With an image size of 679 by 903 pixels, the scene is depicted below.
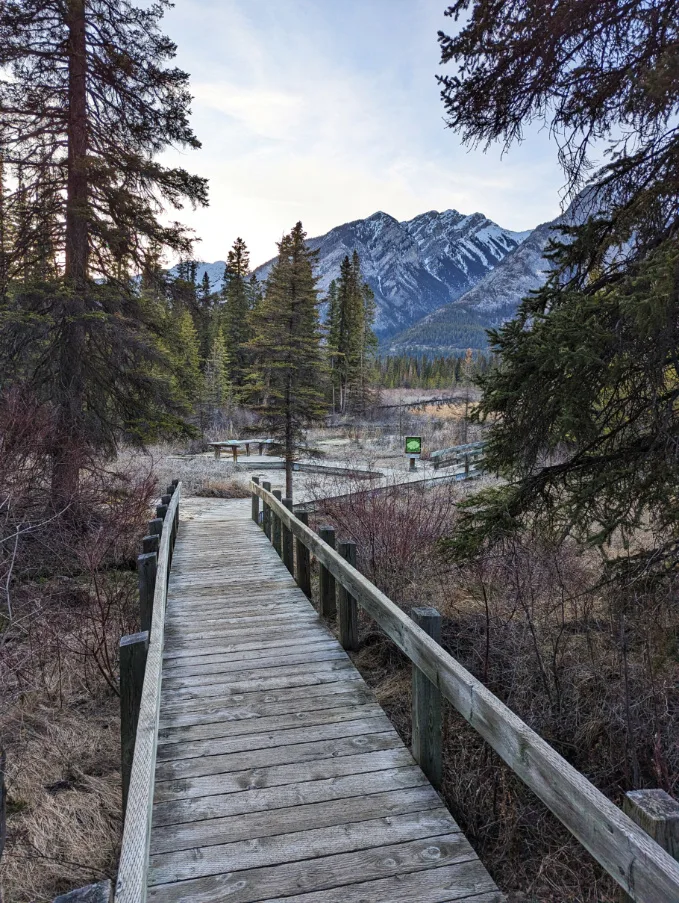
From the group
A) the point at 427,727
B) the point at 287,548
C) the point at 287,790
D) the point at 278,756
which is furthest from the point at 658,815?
the point at 287,548

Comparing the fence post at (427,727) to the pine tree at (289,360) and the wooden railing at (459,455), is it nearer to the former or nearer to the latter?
the pine tree at (289,360)

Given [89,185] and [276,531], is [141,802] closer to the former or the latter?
[276,531]

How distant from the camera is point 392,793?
3119mm

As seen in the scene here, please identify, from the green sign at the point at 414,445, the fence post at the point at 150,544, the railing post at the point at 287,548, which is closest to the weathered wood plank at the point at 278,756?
the fence post at the point at 150,544

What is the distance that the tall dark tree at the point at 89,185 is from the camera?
33.3 feet

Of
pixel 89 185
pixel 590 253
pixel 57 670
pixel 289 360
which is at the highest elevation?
pixel 89 185

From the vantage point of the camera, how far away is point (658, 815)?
1475 millimetres

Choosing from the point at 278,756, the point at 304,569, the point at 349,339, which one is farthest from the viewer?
the point at 349,339

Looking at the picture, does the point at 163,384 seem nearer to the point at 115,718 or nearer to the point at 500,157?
the point at 115,718

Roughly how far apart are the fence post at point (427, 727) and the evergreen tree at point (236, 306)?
4525 centimetres

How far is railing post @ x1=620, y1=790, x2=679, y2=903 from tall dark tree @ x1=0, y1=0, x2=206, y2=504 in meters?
10.1

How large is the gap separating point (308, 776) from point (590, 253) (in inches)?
199

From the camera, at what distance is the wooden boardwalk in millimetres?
2482

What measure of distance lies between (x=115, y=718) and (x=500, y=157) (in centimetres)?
700
